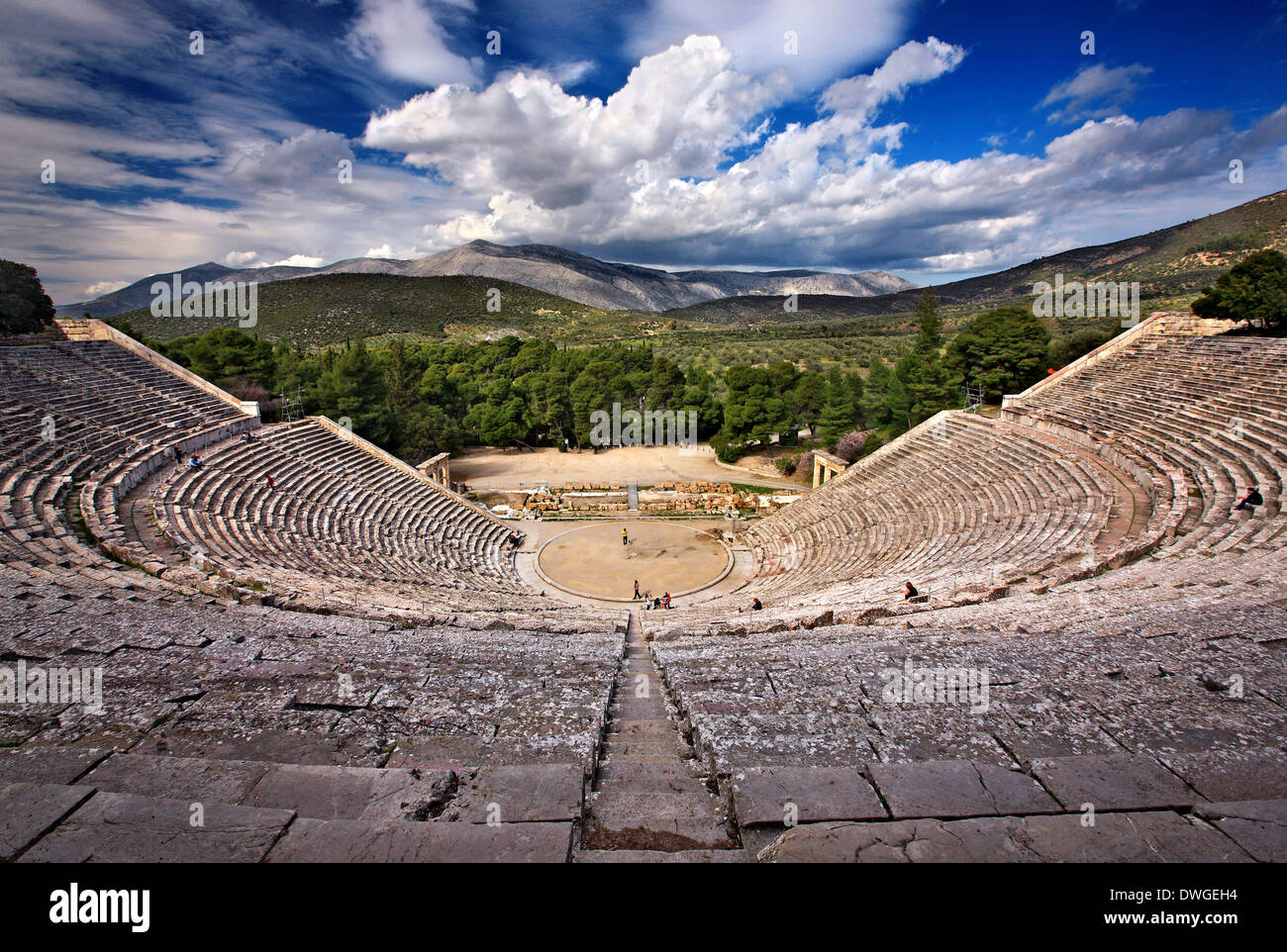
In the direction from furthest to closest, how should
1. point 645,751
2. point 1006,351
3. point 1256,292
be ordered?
point 1006,351, point 1256,292, point 645,751

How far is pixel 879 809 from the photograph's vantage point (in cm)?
319

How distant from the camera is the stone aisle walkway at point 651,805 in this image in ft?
9.61

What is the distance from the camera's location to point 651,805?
3.48m

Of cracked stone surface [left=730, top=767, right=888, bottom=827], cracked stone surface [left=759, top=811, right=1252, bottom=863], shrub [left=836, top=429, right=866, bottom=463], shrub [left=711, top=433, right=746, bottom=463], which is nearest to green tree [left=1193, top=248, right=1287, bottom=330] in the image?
shrub [left=836, top=429, right=866, bottom=463]

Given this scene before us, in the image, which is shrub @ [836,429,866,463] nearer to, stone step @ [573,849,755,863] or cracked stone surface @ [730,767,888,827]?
cracked stone surface @ [730,767,888,827]

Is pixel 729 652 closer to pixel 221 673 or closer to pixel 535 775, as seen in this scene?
pixel 535 775

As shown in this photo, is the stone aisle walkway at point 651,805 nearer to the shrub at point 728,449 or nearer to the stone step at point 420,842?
the stone step at point 420,842

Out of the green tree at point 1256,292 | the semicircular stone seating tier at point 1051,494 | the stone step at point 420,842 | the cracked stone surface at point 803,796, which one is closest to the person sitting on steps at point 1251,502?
the semicircular stone seating tier at point 1051,494

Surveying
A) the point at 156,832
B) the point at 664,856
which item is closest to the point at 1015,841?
the point at 664,856

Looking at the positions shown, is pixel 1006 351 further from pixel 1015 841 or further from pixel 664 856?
pixel 664 856

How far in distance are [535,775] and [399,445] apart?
32.0m
